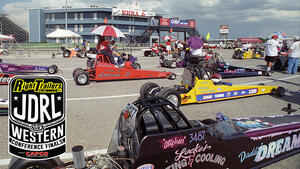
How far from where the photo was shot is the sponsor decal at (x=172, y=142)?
2291 mm

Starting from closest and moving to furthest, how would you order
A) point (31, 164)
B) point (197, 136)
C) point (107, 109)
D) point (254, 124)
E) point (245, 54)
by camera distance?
point (31, 164)
point (197, 136)
point (254, 124)
point (107, 109)
point (245, 54)

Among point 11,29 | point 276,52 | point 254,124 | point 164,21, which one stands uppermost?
point 164,21

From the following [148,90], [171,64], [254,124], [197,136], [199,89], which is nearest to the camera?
[197,136]

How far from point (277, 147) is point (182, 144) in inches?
63.9

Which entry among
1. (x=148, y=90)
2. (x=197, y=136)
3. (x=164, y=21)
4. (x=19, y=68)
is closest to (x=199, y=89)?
(x=148, y=90)

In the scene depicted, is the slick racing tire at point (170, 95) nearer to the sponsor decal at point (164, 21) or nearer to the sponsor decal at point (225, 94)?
the sponsor decal at point (225, 94)

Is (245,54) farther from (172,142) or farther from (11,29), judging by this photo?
(11,29)

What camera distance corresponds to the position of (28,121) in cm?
175

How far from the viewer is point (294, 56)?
37.9 feet

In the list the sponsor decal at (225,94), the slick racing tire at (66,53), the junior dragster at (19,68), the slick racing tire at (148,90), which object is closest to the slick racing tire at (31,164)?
the slick racing tire at (148,90)

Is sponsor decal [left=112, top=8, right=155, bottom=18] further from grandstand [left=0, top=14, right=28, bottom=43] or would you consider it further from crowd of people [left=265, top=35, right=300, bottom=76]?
crowd of people [left=265, top=35, right=300, bottom=76]

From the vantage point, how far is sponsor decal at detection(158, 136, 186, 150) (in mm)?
2291

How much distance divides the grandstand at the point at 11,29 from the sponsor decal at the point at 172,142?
2318 inches

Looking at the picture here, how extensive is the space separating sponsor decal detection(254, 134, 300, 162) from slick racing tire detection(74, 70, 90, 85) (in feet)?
22.2
